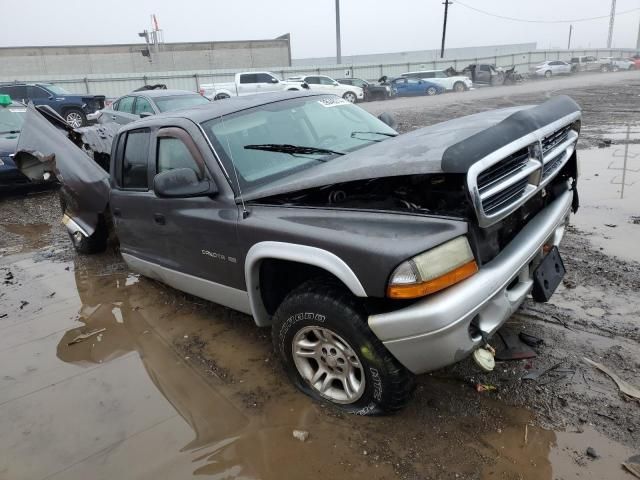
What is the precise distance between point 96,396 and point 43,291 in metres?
2.43

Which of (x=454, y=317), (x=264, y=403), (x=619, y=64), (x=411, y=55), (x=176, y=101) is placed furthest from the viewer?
(x=411, y=55)

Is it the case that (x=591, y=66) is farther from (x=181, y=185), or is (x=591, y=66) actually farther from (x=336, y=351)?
(x=336, y=351)

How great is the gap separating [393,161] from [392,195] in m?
0.35

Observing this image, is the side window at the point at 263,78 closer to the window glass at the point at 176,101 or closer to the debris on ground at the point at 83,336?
the window glass at the point at 176,101

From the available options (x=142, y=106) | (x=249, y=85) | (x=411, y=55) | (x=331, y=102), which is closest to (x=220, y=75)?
(x=249, y=85)

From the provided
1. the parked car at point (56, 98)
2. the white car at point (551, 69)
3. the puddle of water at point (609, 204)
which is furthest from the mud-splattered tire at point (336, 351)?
the white car at point (551, 69)

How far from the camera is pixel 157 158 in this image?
11.9 feet

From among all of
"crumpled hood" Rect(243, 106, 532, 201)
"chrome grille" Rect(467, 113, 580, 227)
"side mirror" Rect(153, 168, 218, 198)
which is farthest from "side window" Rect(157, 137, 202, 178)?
"chrome grille" Rect(467, 113, 580, 227)

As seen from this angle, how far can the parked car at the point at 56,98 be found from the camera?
17.4 meters

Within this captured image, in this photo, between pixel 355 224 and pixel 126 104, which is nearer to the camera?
pixel 355 224

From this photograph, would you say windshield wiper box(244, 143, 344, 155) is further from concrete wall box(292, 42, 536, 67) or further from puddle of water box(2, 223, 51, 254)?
concrete wall box(292, 42, 536, 67)

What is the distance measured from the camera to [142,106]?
1082 centimetres

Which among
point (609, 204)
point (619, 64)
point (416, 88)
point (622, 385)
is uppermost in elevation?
point (619, 64)

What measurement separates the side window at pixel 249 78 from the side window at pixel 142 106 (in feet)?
47.5
